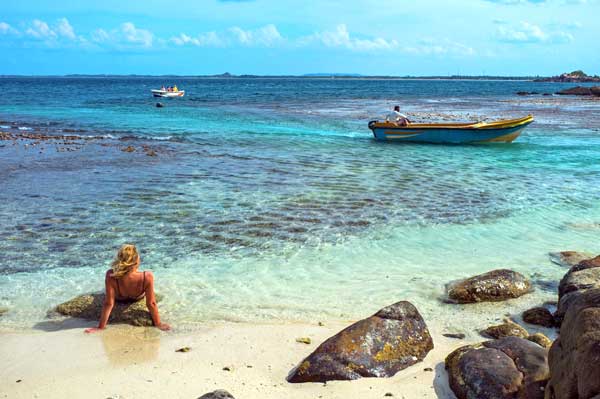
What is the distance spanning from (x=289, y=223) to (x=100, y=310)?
489 cm

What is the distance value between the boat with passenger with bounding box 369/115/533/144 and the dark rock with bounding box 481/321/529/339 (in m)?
18.0

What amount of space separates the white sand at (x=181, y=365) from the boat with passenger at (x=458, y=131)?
18.3 metres

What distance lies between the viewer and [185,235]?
10.2 m

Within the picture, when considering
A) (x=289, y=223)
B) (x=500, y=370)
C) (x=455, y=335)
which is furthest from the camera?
(x=289, y=223)

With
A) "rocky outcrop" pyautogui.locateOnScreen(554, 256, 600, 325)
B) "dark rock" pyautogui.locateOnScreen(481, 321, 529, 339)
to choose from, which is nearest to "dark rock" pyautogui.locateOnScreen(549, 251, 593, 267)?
"rocky outcrop" pyautogui.locateOnScreen(554, 256, 600, 325)

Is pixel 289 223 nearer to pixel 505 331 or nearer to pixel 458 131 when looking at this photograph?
pixel 505 331

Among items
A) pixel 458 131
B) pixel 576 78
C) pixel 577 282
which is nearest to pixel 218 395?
pixel 577 282

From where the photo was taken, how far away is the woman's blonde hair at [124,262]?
6.46m

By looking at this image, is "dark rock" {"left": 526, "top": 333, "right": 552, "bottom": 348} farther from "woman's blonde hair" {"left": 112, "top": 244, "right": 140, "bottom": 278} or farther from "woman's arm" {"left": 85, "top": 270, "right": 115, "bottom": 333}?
"woman's arm" {"left": 85, "top": 270, "right": 115, "bottom": 333}

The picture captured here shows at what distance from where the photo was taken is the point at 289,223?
11078 millimetres

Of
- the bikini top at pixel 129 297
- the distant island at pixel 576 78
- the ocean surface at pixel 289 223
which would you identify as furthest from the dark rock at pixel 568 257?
the distant island at pixel 576 78

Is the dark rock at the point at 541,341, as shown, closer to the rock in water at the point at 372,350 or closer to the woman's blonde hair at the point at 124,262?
the rock in water at the point at 372,350

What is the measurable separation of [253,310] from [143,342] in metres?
1.49

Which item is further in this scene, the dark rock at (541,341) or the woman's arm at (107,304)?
the woman's arm at (107,304)
